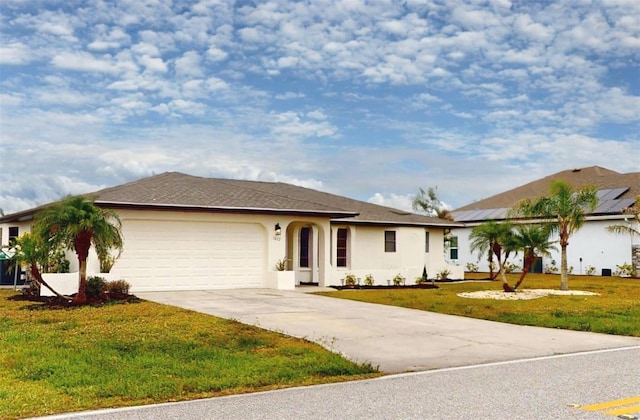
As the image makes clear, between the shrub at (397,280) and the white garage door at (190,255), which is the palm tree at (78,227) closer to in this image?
the white garage door at (190,255)

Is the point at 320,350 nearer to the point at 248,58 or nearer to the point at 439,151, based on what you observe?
the point at 248,58

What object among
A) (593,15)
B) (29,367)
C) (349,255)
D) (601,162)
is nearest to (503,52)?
(593,15)

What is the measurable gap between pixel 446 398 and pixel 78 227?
1097cm

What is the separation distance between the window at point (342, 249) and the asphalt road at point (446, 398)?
18163mm

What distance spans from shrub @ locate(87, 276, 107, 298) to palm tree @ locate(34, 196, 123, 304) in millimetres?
812

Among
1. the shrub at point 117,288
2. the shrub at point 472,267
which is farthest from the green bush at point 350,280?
the shrub at point 472,267

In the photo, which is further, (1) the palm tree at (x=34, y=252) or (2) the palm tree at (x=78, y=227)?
(1) the palm tree at (x=34, y=252)

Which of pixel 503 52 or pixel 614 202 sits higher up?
pixel 503 52

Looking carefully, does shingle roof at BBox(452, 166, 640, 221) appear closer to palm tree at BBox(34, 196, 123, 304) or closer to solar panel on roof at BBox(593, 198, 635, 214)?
solar panel on roof at BBox(593, 198, 635, 214)

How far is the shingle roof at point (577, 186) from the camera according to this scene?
3584 cm

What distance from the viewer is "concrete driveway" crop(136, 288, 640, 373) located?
1021 centimetres

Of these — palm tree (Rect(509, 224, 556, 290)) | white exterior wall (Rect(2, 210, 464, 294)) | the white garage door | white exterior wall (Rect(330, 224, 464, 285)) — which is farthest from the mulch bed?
palm tree (Rect(509, 224, 556, 290))

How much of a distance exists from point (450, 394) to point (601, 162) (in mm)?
39288

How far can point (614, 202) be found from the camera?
116 ft
